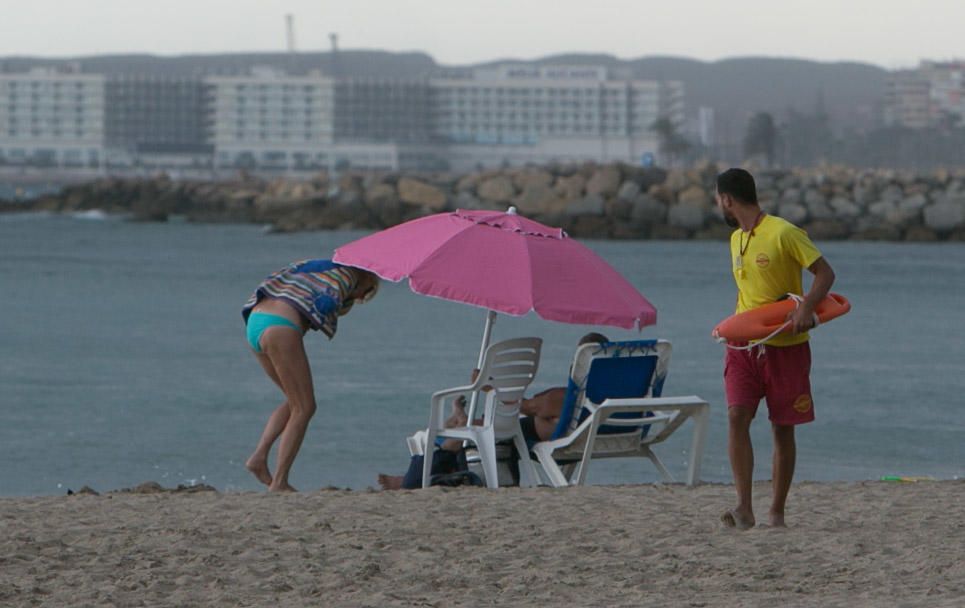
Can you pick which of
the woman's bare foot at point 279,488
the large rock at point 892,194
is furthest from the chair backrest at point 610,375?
the large rock at point 892,194

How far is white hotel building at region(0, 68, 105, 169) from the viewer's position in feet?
585

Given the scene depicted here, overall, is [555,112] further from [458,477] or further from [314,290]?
[314,290]

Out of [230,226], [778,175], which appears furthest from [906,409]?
[230,226]

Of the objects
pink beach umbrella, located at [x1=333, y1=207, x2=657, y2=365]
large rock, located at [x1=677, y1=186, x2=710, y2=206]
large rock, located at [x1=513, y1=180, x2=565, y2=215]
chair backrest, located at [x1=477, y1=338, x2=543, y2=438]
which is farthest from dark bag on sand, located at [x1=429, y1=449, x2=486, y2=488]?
large rock, located at [x1=677, y1=186, x2=710, y2=206]

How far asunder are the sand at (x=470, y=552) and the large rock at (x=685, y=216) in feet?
173

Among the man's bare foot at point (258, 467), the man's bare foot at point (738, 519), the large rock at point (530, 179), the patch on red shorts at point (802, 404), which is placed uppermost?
the patch on red shorts at point (802, 404)

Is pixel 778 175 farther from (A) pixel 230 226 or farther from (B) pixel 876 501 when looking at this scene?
(B) pixel 876 501

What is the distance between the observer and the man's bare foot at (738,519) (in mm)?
5613

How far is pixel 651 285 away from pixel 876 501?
31692mm

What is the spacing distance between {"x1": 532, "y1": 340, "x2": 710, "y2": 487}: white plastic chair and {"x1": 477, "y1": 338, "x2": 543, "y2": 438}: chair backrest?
7.6 inches

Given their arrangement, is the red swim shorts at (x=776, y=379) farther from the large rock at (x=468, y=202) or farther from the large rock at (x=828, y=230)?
the large rock at (x=468, y=202)

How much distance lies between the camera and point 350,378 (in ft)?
58.0

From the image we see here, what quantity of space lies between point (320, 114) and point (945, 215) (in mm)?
127132

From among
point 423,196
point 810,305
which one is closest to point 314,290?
point 810,305
